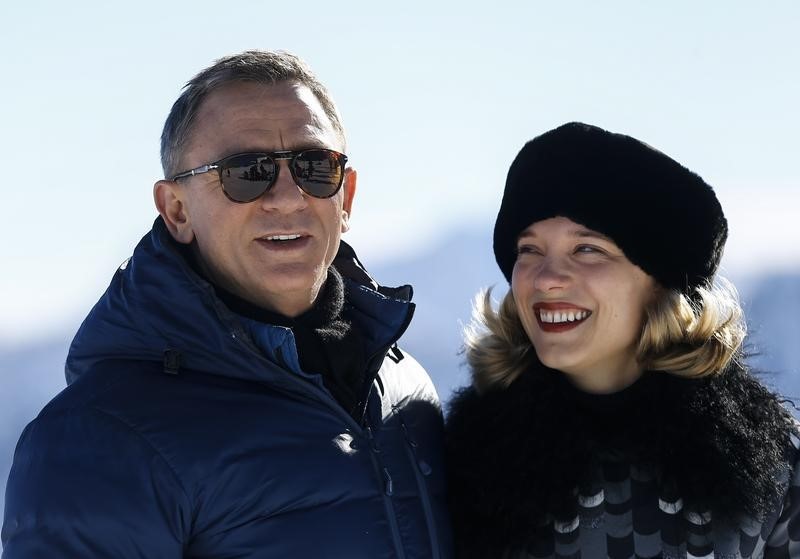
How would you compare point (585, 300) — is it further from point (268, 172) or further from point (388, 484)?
point (268, 172)

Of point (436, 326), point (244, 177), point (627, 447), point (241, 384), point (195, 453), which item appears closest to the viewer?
point (195, 453)

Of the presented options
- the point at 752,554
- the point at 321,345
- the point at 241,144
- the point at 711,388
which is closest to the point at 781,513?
the point at 752,554

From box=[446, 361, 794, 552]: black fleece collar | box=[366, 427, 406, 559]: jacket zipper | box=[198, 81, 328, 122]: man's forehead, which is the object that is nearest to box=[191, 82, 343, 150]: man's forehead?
box=[198, 81, 328, 122]: man's forehead

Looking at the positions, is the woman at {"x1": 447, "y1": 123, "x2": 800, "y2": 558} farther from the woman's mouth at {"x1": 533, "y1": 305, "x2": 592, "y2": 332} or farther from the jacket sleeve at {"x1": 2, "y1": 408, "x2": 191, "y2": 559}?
the jacket sleeve at {"x1": 2, "y1": 408, "x2": 191, "y2": 559}

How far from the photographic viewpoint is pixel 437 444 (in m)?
3.40

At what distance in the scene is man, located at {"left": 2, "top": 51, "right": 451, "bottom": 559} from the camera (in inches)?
105

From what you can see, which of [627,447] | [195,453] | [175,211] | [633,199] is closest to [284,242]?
[175,211]

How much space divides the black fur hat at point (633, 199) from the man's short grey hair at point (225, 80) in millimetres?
618

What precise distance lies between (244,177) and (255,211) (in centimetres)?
9

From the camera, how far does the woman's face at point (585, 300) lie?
3279 millimetres

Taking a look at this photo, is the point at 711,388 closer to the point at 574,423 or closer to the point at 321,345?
the point at 574,423

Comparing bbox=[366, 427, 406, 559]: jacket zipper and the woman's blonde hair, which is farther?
the woman's blonde hair

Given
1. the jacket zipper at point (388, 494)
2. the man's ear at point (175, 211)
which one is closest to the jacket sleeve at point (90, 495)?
the jacket zipper at point (388, 494)

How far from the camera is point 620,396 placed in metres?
3.30
